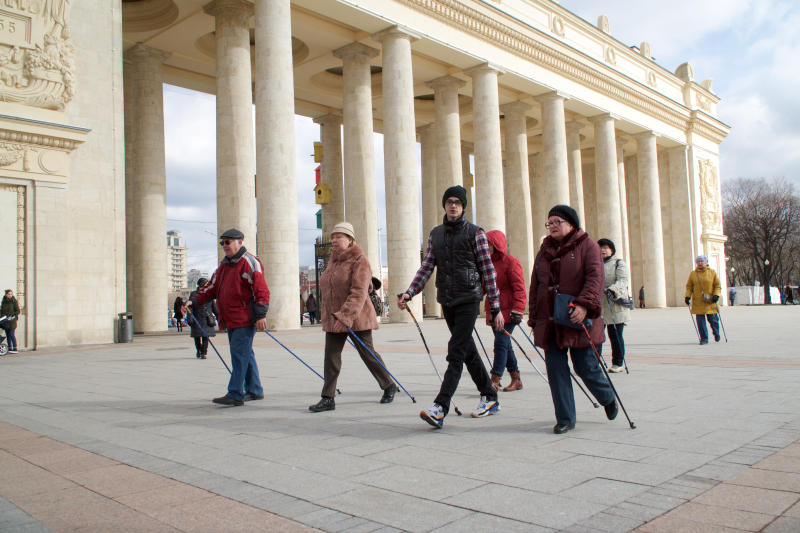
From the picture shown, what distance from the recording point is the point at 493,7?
29.4 metres

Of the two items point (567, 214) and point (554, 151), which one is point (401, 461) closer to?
point (567, 214)

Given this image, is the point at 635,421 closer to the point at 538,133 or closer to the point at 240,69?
the point at 240,69

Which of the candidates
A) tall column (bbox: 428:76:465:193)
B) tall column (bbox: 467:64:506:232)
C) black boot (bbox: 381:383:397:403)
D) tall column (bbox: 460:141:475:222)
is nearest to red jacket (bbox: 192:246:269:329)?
black boot (bbox: 381:383:397:403)

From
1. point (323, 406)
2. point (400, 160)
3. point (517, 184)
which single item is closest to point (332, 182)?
point (400, 160)

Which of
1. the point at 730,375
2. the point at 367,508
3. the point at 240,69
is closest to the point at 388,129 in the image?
the point at 240,69

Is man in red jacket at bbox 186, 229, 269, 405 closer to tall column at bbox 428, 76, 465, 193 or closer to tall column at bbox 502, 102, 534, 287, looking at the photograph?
tall column at bbox 428, 76, 465, 193

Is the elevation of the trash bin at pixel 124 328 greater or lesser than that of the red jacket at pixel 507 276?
lesser

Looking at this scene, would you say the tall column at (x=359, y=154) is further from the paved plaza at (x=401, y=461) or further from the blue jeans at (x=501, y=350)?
the blue jeans at (x=501, y=350)

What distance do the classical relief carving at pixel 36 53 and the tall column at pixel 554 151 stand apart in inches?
948

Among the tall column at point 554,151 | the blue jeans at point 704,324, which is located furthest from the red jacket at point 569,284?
the tall column at point 554,151

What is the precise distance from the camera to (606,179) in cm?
→ 3894

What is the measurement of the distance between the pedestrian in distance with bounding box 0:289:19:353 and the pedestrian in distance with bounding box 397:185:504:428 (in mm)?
12235

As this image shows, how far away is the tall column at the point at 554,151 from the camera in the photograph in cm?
3428

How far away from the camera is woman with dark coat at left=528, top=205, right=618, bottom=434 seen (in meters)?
5.46
